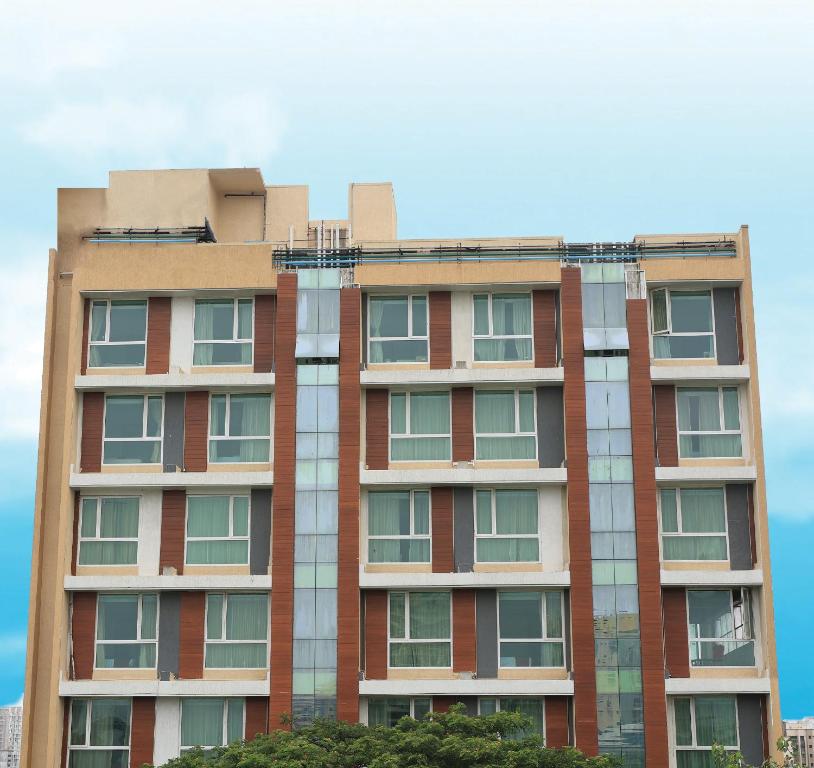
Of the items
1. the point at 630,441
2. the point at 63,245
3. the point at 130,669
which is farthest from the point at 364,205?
the point at 130,669

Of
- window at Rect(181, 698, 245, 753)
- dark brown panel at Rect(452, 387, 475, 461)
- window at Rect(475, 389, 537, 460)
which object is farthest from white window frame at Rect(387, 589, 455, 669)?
window at Rect(181, 698, 245, 753)

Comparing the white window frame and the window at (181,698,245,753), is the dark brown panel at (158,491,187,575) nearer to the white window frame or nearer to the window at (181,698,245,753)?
the window at (181,698,245,753)

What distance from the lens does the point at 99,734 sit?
30.9 metres

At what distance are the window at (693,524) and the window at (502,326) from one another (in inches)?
207

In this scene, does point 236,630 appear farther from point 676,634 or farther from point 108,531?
point 676,634

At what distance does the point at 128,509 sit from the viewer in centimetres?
3228

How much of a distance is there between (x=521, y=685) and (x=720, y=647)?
5020 mm

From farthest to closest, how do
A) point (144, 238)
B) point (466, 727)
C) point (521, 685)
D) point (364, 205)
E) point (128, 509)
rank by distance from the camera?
1. point (364, 205)
2. point (144, 238)
3. point (128, 509)
4. point (521, 685)
5. point (466, 727)

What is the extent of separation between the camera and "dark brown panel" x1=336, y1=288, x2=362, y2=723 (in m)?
30.2

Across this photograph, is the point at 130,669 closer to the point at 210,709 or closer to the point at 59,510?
the point at 210,709

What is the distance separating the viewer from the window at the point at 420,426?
Answer: 106 feet

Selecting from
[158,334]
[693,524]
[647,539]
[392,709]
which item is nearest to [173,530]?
[158,334]

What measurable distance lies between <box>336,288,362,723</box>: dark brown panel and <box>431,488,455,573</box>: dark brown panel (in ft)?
6.59

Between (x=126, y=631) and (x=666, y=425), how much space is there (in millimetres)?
14512
